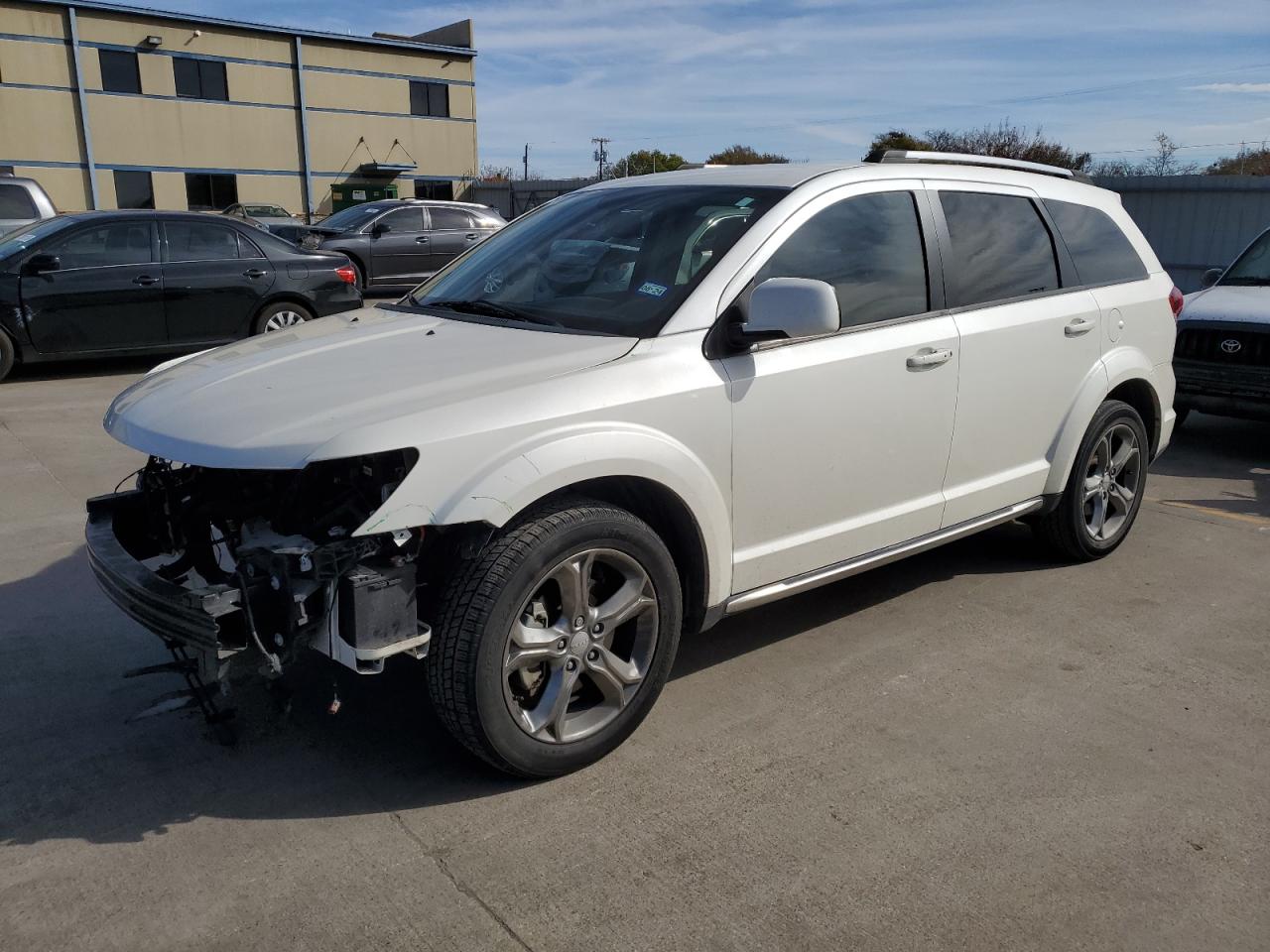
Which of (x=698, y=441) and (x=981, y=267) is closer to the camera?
(x=698, y=441)

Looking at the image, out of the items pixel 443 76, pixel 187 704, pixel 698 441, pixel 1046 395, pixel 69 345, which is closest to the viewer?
pixel 698 441

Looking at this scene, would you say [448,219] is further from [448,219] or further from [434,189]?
[434,189]

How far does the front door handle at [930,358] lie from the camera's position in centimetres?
411

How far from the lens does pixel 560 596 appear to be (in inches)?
128

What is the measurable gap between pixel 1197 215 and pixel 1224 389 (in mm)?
10811

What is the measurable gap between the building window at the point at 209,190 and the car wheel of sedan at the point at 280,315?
32.1 meters

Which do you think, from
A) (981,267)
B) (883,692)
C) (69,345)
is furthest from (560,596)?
(69,345)

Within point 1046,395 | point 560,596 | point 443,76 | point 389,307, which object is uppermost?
point 443,76

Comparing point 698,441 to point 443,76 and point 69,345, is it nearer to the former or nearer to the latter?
point 69,345

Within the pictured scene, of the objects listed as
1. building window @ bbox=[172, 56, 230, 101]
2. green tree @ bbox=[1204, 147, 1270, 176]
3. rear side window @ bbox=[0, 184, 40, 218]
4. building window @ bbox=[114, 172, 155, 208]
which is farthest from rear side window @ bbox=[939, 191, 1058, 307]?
building window @ bbox=[172, 56, 230, 101]

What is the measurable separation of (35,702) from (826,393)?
117 inches

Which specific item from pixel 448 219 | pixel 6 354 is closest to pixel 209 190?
pixel 448 219

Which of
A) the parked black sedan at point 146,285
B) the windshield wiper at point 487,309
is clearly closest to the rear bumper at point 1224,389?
the windshield wiper at point 487,309

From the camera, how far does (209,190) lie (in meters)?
41.1
